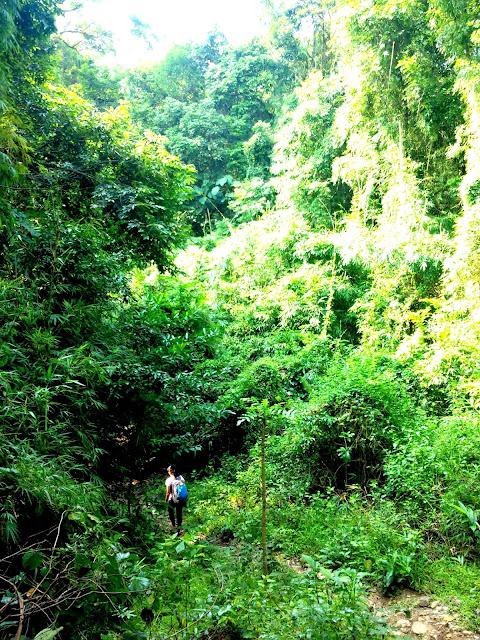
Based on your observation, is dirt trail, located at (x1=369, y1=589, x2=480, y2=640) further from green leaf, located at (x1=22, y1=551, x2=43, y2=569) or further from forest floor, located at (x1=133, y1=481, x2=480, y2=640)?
green leaf, located at (x1=22, y1=551, x2=43, y2=569)

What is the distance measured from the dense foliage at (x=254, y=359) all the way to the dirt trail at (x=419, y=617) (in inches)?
5.0

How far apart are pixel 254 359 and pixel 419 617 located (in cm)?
553

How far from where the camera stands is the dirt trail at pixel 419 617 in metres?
2.62

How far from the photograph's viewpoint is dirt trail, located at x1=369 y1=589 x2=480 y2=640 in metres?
2.62

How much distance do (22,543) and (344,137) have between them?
9445 millimetres

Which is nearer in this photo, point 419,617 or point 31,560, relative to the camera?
point 31,560

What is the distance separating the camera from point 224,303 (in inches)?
392

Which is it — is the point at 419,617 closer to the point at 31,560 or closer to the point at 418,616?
the point at 418,616

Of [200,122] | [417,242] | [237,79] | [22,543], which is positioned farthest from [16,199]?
[237,79]

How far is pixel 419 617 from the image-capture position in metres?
2.82

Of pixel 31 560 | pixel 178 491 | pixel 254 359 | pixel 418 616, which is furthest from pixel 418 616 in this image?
pixel 254 359

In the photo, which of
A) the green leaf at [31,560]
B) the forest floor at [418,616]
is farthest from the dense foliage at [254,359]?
the forest floor at [418,616]

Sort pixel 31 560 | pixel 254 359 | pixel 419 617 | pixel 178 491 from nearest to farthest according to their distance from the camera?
1. pixel 31 560
2. pixel 419 617
3. pixel 178 491
4. pixel 254 359

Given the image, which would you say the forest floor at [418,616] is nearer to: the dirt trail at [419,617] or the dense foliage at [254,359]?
the dirt trail at [419,617]
